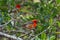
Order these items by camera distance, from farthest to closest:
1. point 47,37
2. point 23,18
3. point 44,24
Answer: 1. point 23,18
2. point 44,24
3. point 47,37

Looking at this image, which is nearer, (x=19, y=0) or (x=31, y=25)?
(x=31, y=25)

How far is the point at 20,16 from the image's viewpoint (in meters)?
1.57

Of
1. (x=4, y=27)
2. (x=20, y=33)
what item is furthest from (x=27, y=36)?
(x=4, y=27)

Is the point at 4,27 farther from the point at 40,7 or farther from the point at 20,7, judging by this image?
the point at 40,7

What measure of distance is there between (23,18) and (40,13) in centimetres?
15

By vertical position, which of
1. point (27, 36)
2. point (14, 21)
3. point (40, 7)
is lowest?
point (27, 36)

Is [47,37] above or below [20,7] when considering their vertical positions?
below

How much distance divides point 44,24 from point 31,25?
0.45 feet

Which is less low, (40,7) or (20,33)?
(40,7)

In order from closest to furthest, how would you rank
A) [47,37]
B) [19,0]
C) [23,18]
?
[47,37], [23,18], [19,0]

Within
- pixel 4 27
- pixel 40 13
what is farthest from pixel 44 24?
pixel 4 27

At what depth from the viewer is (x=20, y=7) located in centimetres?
165

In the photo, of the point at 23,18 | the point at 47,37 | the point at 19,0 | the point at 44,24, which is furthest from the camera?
the point at 19,0

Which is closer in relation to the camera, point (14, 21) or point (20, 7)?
point (14, 21)
